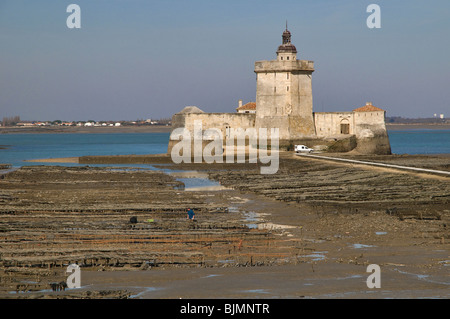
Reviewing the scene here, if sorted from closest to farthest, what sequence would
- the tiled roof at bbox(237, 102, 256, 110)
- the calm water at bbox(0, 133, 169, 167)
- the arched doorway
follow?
1. the arched doorway
2. the tiled roof at bbox(237, 102, 256, 110)
3. the calm water at bbox(0, 133, 169, 167)

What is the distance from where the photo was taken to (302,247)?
19.6 meters

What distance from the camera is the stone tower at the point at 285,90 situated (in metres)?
64.0

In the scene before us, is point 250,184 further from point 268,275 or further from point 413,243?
point 268,275

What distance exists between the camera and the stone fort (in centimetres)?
6391

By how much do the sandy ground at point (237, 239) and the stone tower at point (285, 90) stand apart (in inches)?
1101

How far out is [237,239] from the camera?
20625 mm

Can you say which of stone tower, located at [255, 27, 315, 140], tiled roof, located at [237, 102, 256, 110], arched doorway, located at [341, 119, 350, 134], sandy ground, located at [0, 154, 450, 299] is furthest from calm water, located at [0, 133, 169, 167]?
sandy ground, located at [0, 154, 450, 299]

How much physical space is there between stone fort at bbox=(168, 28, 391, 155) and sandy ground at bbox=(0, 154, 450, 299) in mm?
27373

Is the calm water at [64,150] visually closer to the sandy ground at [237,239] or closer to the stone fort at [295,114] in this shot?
the stone fort at [295,114]

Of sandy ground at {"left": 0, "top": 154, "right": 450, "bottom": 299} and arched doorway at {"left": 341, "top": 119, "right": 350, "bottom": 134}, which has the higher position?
arched doorway at {"left": 341, "top": 119, "right": 350, "bottom": 134}

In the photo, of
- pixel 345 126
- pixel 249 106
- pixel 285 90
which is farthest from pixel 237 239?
pixel 249 106

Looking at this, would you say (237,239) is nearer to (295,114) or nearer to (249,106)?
(295,114)

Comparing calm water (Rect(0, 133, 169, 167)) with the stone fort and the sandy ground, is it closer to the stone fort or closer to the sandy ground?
the stone fort

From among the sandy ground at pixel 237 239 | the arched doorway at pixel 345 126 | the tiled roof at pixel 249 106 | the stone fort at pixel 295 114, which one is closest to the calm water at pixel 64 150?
the tiled roof at pixel 249 106
